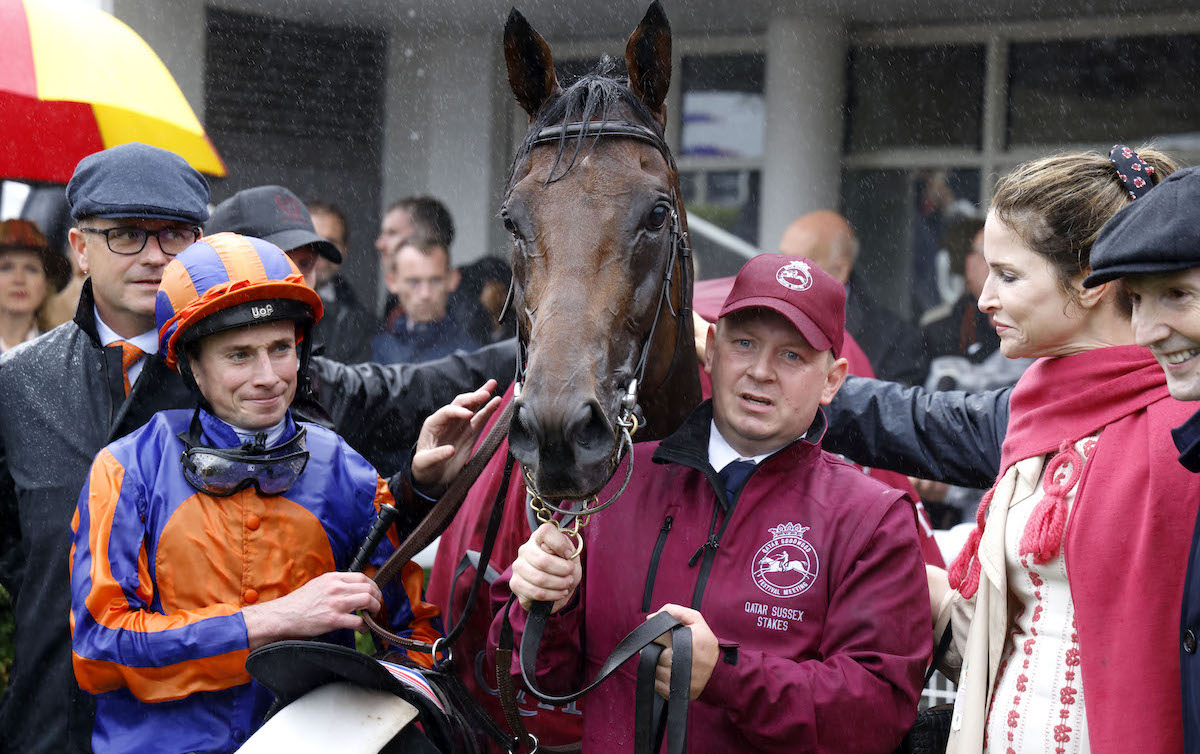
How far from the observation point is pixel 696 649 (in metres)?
2.08

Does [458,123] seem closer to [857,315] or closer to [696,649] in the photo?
[857,315]

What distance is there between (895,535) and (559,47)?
6.93 metres

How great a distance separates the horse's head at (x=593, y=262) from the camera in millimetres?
2021

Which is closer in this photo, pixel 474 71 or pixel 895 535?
pixel 895 535

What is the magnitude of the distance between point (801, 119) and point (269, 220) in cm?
495

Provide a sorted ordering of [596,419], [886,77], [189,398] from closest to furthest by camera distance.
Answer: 1. [596,419]
2. [189,398]
3. [886,77]

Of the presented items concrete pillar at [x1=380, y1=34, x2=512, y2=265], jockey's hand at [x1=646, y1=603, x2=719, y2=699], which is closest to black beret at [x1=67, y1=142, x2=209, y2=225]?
jockey's hand at [x1=646, y1=603, x2=719, y2=699]

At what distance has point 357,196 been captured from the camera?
30.1 ft

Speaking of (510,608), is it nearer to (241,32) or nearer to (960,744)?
(960,744)

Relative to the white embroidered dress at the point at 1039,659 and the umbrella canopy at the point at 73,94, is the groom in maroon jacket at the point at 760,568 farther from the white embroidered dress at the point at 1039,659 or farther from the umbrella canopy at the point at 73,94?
the umbrella canopy at the point at 73,94

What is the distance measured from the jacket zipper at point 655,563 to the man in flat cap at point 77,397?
3.60 ft

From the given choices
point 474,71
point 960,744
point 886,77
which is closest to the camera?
point 960,744

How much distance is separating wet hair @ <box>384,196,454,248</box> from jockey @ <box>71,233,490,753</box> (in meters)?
3.54

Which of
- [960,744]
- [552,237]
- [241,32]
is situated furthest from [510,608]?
[241,32]
